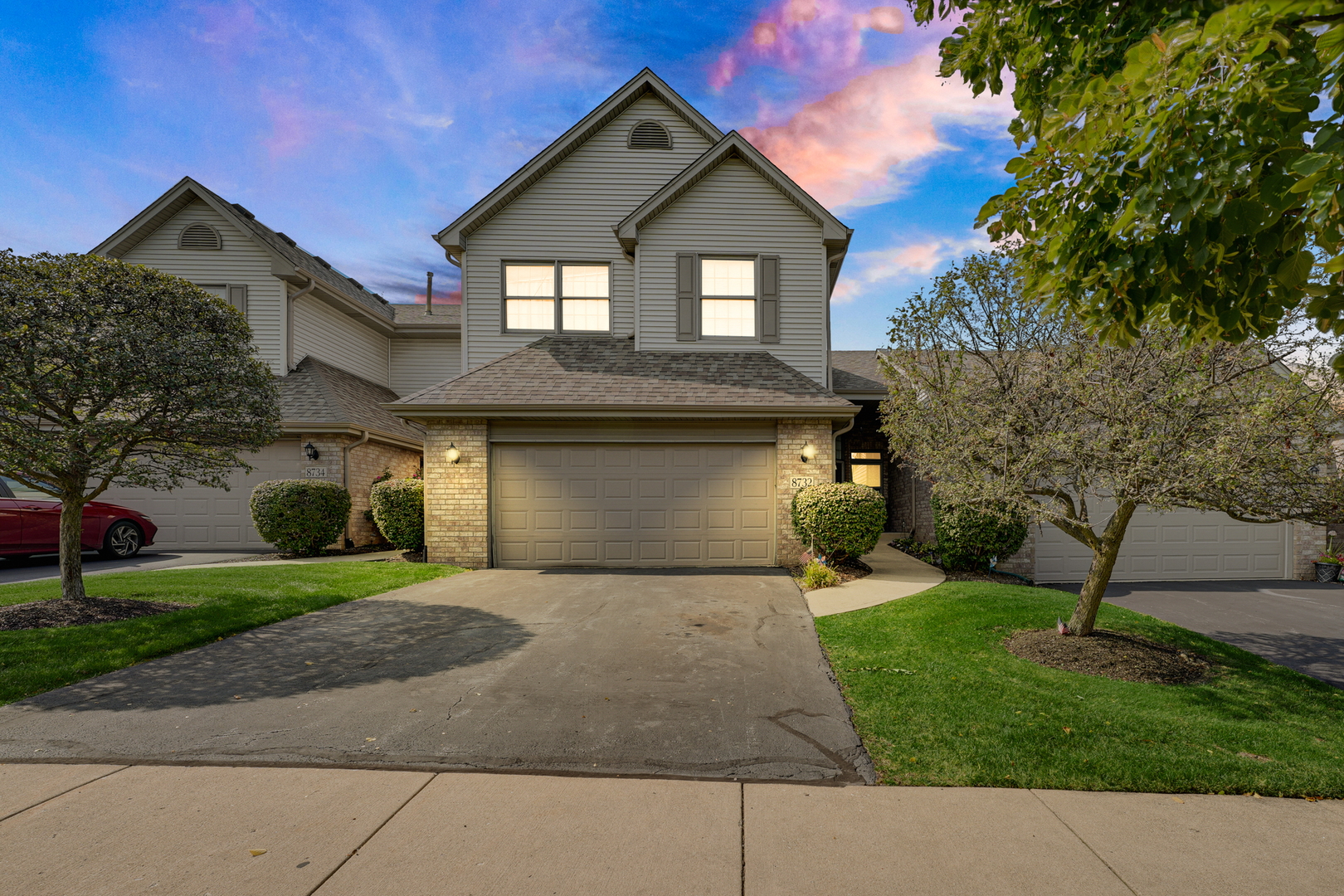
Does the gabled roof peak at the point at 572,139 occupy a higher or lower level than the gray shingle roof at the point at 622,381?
higher

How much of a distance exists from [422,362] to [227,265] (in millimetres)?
5555

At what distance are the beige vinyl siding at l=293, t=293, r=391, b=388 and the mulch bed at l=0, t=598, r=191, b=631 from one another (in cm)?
943

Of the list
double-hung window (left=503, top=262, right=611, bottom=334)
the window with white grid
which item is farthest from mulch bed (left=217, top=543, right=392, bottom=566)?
the window with white grid

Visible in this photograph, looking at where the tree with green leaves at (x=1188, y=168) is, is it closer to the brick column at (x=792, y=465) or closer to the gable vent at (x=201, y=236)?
the brick column at (x=792, y=465)

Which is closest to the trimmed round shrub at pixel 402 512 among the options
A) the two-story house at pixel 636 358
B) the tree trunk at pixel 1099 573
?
the two-story house at pixel 636 358

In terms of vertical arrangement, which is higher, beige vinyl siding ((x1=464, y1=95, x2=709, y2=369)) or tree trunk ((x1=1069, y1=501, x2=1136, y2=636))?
beige vinyl siding ((x1=464, y1=95, x2=709, y2=369))

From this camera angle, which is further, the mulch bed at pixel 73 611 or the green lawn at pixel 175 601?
the mulch bed at pixel 73 611

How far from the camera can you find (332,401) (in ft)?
44.5

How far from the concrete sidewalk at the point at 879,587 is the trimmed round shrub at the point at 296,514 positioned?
1014cm

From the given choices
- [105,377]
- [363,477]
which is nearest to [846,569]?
[105,377]

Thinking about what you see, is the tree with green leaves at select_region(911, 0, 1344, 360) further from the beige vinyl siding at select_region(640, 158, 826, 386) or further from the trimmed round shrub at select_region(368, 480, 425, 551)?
the trimmed round shrub at select_region(368, 480, 425, 551)

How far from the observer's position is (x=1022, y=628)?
6422 mm

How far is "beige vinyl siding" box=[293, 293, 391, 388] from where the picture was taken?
1510 cm

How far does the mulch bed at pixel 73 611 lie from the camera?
6102mm
